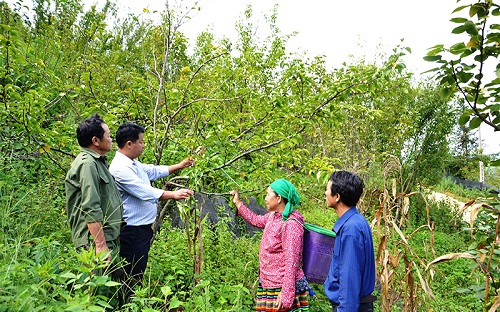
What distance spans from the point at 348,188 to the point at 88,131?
1888mm

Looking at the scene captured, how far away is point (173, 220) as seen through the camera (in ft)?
21.4

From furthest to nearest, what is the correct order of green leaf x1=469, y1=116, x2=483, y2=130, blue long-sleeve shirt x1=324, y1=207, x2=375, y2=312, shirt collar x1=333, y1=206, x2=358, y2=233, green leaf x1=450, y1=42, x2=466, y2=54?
shirt collar x1=333, y1=206, x2=358, y2=233
blue long-sleeve shirt x1=324, y1=207, x2=375, y2=312
green leaf x1=469, y1=116, x2=483, y2=130
green leaf x1=450, y1=42, x2=466, y2=54

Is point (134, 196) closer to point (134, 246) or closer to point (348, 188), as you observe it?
point (134, 246)

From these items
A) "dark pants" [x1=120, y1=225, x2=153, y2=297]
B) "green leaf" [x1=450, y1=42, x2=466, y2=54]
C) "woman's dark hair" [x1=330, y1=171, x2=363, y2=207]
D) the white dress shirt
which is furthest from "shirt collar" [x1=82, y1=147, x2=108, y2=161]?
"green leaf" [x1=450, y1=42, x2=466, y2=54]

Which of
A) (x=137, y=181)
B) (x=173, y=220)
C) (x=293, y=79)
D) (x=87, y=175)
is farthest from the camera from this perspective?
(x=173, y=220)

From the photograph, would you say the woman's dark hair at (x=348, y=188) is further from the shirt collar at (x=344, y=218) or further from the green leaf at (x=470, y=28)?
the green leaf at (x=470, y=28)

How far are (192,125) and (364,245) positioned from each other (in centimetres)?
236

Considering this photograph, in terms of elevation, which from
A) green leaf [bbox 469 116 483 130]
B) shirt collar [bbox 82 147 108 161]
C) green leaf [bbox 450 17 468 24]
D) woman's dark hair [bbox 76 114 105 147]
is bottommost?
shirt collar [bbox 82 147 108 161]

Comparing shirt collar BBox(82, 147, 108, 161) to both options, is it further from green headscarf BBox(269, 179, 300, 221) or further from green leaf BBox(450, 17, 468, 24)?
green leaf BBox(450, 17, 468, 24)

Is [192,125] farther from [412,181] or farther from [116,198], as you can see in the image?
[412,181]

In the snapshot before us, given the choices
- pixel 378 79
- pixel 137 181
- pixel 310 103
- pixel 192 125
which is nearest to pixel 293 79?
pixel 310 103

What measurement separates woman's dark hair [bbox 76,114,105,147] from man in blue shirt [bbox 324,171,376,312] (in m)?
1.75

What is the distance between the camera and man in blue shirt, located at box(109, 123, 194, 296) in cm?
309

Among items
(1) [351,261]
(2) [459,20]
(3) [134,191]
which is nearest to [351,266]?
(1) [351,261]
